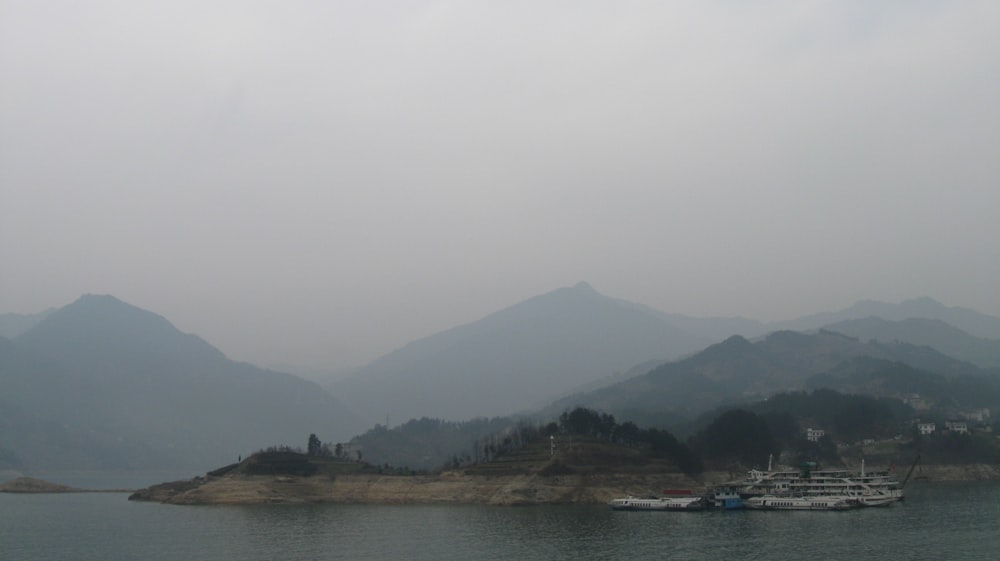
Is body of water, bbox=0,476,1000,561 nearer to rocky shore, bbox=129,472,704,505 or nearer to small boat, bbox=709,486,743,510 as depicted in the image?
small boat, bbox=709,486,743,510

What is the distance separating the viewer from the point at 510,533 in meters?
84.9

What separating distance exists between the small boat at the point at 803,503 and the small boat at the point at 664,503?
22.7 ft

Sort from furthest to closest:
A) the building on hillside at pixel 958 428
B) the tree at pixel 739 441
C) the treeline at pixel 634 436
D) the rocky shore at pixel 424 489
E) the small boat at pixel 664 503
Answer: the building on hillside at pixel 958 428 < the tree at pixel 739 441 < the treeline at pixel 634 436 < the rocky shore at pixel 424 489 < the small boat at pixel 664 503

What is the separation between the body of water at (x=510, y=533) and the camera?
70188 mm

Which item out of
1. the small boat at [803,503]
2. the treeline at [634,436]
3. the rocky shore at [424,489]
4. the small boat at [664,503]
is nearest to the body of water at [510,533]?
the small boat at [664,503]

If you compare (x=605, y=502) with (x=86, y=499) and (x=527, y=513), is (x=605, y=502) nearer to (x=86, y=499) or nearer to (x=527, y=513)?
(x=527, y=513)

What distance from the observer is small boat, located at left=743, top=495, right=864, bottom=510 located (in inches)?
4183

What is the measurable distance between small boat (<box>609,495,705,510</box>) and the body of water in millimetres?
3399

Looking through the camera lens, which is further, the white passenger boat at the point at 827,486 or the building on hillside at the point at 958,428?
the building on hillside at the point at 958,428

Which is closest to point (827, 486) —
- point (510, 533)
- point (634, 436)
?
point (634, 436)

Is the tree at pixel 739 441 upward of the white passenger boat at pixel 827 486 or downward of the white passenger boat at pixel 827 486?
upward

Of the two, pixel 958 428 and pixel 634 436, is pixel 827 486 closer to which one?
pixel 634 436

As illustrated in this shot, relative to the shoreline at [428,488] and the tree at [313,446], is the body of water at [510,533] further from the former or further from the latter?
the tree at [313,446]

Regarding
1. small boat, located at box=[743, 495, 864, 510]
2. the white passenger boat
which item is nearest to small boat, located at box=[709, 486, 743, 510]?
small boat, located at box=[743, 495, 864, 510]
